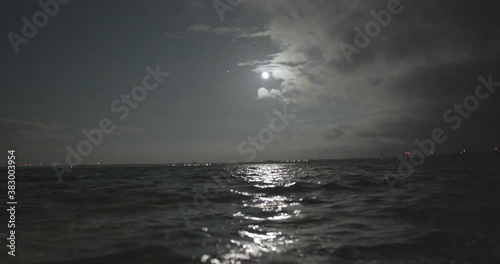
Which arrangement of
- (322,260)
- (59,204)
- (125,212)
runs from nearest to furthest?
(322,260), (125,212), (59,204)

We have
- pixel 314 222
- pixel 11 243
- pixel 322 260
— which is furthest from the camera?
pixel 314 222

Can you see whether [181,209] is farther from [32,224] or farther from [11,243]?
[11,243]

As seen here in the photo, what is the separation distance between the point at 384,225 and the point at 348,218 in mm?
1265

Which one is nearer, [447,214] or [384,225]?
[384,225]

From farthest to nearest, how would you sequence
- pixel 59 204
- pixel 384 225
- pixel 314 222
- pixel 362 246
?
pixel 59 204 < pixel 314 222 < pixel 384 225 < pixel 362 246

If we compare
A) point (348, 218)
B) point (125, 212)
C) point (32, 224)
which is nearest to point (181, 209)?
point (125, 212)

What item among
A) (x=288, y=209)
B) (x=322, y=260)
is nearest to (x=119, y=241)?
(x=322, y=260)

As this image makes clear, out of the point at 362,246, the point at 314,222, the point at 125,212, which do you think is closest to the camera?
the point at 362,246

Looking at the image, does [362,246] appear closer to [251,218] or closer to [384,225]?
[384,225]

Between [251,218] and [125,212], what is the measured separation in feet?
15.7

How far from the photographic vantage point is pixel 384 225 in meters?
→ 8.14

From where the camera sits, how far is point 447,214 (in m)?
9.42

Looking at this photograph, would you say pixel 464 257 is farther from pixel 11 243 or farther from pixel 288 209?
pixel 11 243

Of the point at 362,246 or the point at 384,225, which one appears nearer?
the point at 362,246
